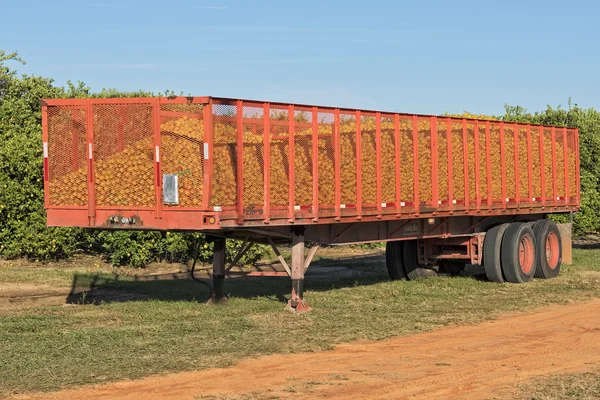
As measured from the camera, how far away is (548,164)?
21.4 m

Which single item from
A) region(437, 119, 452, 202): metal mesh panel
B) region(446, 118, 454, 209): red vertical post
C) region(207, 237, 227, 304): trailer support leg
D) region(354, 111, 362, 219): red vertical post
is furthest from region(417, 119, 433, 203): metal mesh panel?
region(207, 237, 227, 304): trailer support leg

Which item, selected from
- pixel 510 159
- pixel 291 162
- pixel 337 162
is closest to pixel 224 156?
pixel 291 162

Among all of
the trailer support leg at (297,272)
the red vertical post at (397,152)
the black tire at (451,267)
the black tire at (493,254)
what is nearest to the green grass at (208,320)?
the trailer support leg at (297,272)

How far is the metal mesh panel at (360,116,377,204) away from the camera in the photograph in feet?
51.3

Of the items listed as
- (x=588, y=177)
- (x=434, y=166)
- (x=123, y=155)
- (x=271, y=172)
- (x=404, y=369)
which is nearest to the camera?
(x=404, y=369)

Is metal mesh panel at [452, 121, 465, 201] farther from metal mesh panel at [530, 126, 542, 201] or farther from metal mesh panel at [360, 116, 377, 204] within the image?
metal mesh panel at [530, 126, 542, 201]

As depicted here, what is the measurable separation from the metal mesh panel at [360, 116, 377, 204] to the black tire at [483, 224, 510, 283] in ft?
15.7

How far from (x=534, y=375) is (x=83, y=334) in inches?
241

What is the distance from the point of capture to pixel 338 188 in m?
15.0

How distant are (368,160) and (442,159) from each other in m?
2.59

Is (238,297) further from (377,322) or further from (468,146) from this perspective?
(468,146)

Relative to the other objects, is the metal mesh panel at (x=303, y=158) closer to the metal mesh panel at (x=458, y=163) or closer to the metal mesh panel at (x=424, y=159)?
the metal mesh panel at (x=424, y=159)

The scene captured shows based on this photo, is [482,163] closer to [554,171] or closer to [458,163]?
[458,163]

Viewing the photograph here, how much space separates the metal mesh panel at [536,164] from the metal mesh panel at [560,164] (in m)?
1.02
